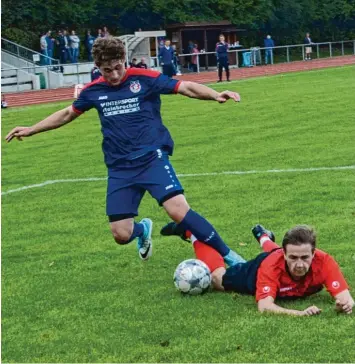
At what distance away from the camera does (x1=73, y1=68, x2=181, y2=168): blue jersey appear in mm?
7609

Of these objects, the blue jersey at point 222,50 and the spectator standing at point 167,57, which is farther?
the spectator standing at point 167,57

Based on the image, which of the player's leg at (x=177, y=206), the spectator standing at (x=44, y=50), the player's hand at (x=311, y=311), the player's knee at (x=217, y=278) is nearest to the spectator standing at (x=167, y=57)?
the spectator standing at (x=44, y=50)

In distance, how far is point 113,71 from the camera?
24.5 ft

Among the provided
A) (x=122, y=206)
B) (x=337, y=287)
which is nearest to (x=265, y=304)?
(x=337, y=287)

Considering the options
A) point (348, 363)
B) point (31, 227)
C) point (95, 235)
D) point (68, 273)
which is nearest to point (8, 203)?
point (31, 227)

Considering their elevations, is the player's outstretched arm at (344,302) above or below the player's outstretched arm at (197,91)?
below

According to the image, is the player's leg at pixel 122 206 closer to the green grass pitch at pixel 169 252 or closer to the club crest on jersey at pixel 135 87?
the green grass pitch at pixel 169 252

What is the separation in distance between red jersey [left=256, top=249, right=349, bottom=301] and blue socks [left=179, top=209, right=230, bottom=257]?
0.90 m

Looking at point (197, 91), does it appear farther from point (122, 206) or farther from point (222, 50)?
point (222, 50)

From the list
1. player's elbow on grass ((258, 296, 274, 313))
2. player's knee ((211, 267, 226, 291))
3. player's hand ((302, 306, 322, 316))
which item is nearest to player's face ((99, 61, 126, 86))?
player's knee ((211, 267, 226, 291))

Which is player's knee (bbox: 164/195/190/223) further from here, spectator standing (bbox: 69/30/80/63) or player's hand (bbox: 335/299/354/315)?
spectator standing (bbox: 69/30/80/63)

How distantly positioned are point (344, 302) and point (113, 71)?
2.65 meters

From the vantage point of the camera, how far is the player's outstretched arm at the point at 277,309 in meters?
6.06

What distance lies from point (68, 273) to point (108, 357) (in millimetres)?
2520
